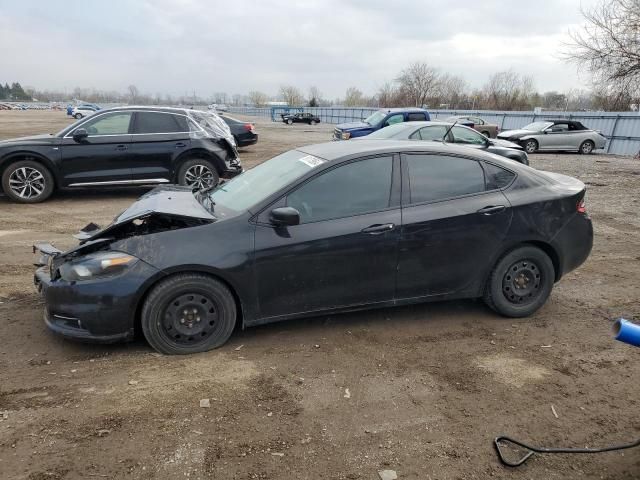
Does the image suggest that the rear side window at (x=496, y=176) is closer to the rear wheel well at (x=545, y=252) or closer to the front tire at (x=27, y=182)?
the rear wheel well at (x=545, y=252)

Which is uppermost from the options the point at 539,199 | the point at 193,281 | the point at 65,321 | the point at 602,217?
the point at 539,199

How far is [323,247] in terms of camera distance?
3729 millimetres

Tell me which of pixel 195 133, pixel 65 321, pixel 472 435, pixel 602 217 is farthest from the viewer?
pixel 195 133

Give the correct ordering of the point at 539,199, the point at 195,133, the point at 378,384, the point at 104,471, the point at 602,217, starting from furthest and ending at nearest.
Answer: the point at 195,133
the point at 602,217
the point at 539,199
the point at 378,384
the point at 104,471

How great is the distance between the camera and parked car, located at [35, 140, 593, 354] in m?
3.51

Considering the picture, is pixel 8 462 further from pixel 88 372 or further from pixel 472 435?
pixel 472 435

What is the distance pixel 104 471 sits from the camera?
2.49 meters

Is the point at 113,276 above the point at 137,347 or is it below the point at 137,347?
above

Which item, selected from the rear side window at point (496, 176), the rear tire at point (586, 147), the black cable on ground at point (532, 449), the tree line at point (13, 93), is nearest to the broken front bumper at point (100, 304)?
the black cable on ground at point (532, 449)

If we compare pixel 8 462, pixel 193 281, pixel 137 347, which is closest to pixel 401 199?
pixel 193 281

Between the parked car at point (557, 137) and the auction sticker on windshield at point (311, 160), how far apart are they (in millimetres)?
19406

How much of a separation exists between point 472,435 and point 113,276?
2.65 m

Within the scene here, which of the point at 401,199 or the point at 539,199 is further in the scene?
the point at 539,199

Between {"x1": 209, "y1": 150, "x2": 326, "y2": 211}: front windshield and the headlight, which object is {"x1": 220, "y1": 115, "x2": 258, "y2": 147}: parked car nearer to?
{"x1": 209, "y1": 150, "x2": 326, "y2": 211}: front windshield
